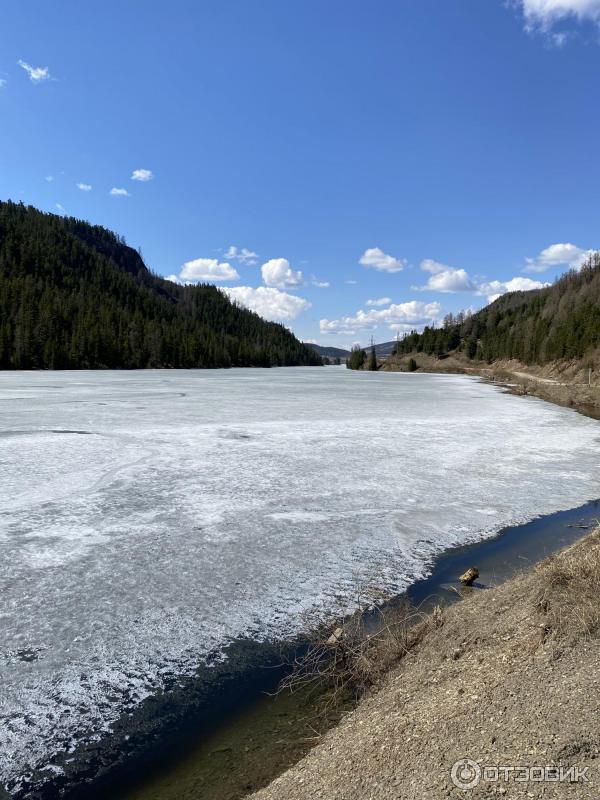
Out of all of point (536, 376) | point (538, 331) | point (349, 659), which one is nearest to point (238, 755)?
point (349, 659)

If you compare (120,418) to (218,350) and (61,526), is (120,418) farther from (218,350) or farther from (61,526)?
(218,350)

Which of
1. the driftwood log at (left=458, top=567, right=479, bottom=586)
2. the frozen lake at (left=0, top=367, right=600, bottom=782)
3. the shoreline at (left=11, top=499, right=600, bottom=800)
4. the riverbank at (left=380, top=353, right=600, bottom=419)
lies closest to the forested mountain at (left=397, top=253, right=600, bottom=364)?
the riverbank at (left=380, top=353, right=600, bottom=419)

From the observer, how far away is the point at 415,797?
9.05ft

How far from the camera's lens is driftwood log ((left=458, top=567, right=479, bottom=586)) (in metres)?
6.90

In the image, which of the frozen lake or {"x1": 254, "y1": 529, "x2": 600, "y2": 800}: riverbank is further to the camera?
the frozen lake

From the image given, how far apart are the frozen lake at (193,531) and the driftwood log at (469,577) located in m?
0.70

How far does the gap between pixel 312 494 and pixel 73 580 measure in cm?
542

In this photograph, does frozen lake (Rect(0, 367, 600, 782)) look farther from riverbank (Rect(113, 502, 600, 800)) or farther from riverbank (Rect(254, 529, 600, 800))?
riverbank (Rect(254, 529, 600, 800))

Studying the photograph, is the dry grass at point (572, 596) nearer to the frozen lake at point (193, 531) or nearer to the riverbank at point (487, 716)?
the riverbank at point (487, 716)

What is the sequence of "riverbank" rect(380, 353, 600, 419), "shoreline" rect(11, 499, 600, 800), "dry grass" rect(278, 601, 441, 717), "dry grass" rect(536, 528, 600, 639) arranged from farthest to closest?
"riverbank" rect(380, 353, 600, 419), "dry grass" rect(278, 601, 441, 717), "dry grass" rect(536, 528, 600, 639), "shoreline" rect(11, 499, 600, 800)

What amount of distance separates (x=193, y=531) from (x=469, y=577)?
4.44m

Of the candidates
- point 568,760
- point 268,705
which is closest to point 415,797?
point 568,760

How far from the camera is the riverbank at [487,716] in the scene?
2787mm

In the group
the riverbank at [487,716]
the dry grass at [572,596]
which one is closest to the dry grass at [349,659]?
the riverbank at [487,716]
